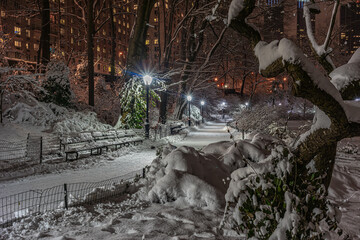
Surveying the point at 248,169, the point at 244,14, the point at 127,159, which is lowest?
the point at 127,159

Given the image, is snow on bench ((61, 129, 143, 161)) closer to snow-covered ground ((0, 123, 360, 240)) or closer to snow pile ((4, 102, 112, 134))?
snow pile ((4, 102, 112, 134))

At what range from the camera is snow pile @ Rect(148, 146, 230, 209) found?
5.57m

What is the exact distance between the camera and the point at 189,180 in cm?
590

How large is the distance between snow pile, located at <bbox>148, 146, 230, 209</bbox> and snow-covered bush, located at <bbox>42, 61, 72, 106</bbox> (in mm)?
12128

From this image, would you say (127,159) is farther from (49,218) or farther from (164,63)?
(164,63)

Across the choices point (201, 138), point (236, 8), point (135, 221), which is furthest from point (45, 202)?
point (201, 138)

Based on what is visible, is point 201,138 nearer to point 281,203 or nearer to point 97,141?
point 97,141

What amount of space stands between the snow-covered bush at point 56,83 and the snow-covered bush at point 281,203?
52.0 ft

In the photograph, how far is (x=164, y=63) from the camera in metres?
23.2

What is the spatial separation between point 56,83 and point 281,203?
53.9ft

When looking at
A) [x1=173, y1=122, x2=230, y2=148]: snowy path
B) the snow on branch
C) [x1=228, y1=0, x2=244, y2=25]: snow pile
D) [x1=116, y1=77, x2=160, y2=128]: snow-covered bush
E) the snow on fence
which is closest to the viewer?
[x1=228, y1=0, x2=244, y2=25]: snow pile

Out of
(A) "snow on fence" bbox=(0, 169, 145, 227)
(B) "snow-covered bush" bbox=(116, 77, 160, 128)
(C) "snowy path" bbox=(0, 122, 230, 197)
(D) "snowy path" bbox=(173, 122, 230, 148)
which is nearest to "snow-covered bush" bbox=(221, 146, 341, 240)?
(A) "snow on fence" bbox=(0, 169, 145, 227)

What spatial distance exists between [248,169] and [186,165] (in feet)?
9.47

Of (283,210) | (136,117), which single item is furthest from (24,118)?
(283,210)
